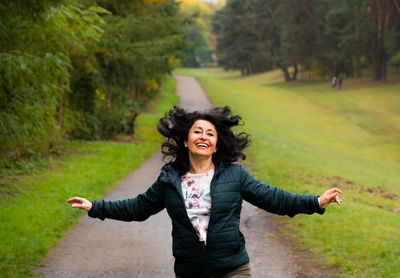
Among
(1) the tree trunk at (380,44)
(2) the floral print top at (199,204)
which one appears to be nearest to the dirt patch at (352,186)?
(2) the floral print top at (199,204)

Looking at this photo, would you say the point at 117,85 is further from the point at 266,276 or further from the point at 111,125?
the point at 266,276

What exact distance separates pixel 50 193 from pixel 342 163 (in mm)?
12549

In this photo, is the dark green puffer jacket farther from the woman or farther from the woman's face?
the woman's face

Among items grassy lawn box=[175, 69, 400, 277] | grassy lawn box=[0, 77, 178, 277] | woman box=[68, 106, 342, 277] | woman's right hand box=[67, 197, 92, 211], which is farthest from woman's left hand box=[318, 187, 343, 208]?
grassy lawn box=[0, 77, 178, 277]

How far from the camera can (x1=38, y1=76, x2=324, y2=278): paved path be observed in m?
6.83

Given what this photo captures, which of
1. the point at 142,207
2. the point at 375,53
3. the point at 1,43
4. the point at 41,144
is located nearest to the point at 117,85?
the point at 41,144

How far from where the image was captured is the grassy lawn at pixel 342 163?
7.98 m

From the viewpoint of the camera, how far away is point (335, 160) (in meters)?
21.2

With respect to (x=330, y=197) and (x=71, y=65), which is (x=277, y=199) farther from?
(x=71, y=65)

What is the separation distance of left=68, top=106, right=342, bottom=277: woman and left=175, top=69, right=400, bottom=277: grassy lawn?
3.58 metres

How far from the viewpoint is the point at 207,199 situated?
363 centimetres

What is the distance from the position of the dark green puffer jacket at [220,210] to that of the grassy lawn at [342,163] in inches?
140

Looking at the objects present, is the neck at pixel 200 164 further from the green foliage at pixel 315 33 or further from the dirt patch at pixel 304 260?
the green foliage at pixel 315 33

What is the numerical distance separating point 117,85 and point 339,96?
3621cm
